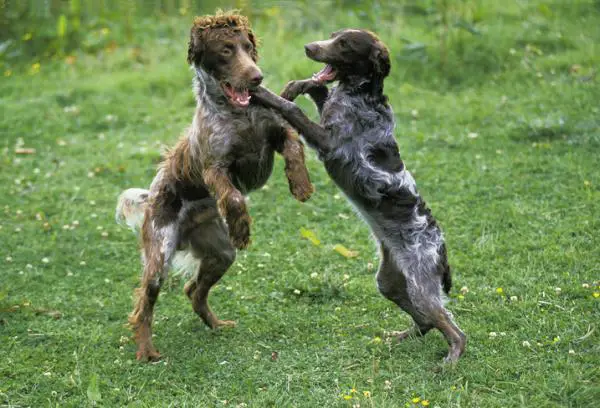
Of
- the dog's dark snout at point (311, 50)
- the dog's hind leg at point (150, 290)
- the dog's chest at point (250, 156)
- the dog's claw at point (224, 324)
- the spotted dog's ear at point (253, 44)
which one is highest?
the dog's dark snout at point (311, 50)

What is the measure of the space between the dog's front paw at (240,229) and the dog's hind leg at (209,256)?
0.75 m

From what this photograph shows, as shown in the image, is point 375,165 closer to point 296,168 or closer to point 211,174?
point 296,168

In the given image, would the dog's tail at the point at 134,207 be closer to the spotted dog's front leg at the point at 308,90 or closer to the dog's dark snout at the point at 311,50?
the spotted dog's front leg at the point at 308,90

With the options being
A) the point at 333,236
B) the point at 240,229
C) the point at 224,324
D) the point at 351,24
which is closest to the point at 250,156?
the point at 240,229

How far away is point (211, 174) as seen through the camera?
4797 millimetres

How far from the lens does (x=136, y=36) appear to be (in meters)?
11.9

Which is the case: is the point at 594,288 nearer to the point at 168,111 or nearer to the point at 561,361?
the point at 561,361

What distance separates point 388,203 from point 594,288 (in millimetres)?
1497

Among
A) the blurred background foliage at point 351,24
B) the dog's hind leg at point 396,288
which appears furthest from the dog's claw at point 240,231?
the blurred background foliage at point 351,24

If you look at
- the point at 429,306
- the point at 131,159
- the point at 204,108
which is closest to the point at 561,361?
the point at 429,306

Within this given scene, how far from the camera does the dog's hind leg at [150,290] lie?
5.12 metres

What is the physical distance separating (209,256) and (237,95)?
1.18 meters

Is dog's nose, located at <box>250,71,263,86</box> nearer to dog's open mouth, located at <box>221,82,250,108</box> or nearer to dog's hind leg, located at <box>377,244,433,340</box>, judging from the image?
dog's open mouth, located at <box>221,82,250,108</box>

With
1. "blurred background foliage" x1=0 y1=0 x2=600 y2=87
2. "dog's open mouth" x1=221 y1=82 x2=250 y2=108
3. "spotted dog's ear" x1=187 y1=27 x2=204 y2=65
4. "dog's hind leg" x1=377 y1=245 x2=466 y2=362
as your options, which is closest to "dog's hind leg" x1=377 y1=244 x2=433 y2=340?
"dog's hind leg" x1=377 y1=245 x2=466 y2=362
